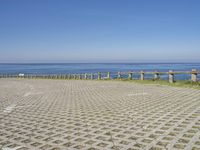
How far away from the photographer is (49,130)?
257 inches

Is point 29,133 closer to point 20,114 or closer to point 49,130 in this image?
point 49,130

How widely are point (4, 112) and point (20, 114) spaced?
3.19ft

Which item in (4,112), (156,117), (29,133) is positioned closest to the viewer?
(29,133)

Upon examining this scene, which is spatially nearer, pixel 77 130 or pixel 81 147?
pixel 81 147

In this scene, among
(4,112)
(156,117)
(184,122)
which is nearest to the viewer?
(184,122)

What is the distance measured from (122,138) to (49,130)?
2091 millimetres

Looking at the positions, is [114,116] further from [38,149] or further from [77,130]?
[38,149]

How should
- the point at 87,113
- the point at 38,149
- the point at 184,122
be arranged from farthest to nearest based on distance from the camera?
the point at 87,113 < the point at 184,122 < the point at 38,149

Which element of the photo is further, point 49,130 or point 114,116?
point 114,116

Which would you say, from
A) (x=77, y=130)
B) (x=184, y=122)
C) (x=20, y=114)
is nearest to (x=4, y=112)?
(x=20, y=114)

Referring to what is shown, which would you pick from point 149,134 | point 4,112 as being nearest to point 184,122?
point 149,134

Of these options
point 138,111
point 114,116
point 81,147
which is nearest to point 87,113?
point 114,116

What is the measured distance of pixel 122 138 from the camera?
18.4 ft

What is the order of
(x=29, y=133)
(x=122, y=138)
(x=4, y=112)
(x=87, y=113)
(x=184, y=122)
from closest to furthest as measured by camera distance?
(x=122, y=138) < (x=29, y=133) < (x=184, y=122) < (x=87, y=113) < (x=4, y=112)
